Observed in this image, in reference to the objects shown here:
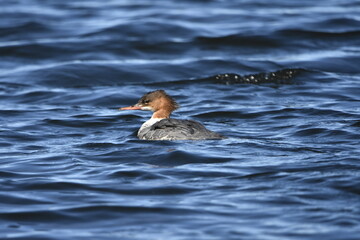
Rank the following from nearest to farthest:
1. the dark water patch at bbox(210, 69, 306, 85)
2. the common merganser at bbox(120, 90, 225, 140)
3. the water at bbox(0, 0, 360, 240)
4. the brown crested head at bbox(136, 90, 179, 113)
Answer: the water at bbox(0, 0, 360, 240), the common merganser at bbox(120, 90, 225, 140), the brown crested head at bbox(136, 90, 179, 113), the dark water patch at bbox(210, 69, 306, 85)

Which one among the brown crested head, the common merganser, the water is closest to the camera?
the water

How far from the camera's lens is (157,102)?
12.8m

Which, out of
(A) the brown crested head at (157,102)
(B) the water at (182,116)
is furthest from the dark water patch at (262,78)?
(A) the brown crested head at (157,102)

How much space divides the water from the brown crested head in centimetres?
67

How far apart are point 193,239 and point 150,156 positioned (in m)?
3.32

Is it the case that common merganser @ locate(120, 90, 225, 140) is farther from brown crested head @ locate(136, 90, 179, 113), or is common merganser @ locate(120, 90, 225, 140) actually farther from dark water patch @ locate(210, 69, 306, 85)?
dark water patch @ locate(210, 69, 306, 85)

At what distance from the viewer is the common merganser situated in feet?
37.5

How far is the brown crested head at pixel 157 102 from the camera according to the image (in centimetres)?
1280

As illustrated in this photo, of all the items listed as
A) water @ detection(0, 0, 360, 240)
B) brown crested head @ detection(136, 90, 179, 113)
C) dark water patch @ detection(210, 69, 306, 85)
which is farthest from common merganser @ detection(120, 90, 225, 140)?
dark water patch @ detection(210, 69, 306, 85)

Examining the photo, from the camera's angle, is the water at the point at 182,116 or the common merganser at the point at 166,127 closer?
the water at the point at 182,116

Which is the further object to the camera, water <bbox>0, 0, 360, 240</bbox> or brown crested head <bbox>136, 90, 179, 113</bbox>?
brown crested head <bbox>136, 90, 179, 113</bbox>

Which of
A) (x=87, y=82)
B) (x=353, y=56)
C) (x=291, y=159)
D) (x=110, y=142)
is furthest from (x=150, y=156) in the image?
(x=353, y=56)

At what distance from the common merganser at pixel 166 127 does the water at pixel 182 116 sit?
189 millimetres

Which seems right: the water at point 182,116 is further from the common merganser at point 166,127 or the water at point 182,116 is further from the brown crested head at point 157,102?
the brown crested head at point 157,102
